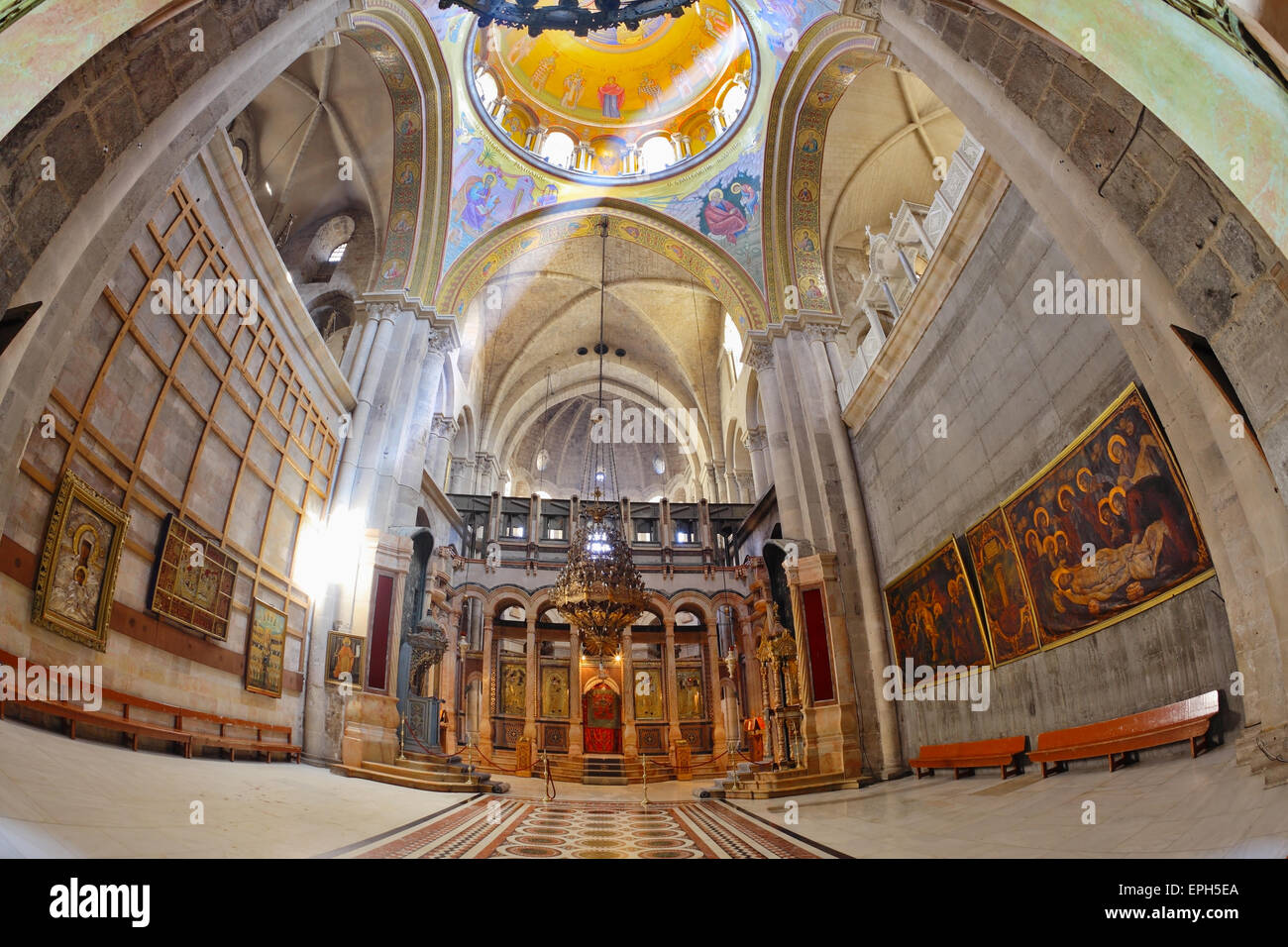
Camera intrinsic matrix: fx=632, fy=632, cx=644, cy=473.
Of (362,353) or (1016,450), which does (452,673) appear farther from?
(1016,450)

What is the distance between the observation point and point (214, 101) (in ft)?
14.5

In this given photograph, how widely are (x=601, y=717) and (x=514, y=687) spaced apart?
8.66ft

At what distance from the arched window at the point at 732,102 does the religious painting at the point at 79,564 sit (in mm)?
13979

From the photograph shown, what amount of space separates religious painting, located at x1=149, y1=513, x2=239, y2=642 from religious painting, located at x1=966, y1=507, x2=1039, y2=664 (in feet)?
27.7

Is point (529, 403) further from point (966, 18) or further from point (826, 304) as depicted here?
point (966, 18)

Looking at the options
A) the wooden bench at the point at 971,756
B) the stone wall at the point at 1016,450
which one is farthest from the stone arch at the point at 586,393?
the wooden bench at the point at 971,756

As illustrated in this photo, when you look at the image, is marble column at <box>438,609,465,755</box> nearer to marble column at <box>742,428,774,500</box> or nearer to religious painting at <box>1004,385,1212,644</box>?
marble column at <box>742,428,774,500</box>

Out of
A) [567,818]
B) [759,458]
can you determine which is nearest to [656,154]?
[759,458]

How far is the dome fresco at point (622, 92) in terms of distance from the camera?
1462 centimetres

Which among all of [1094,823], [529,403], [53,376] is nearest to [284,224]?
[53,376]

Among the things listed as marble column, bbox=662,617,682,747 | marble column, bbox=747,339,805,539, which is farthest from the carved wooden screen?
marble column, bbox=662,617,682,747

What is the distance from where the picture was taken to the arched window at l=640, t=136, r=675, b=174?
15977 mm

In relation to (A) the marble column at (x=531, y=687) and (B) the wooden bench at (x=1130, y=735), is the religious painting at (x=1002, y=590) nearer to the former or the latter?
(B) the wooden bench at (x=1130, y=735)

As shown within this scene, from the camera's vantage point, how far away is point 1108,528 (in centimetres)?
532
